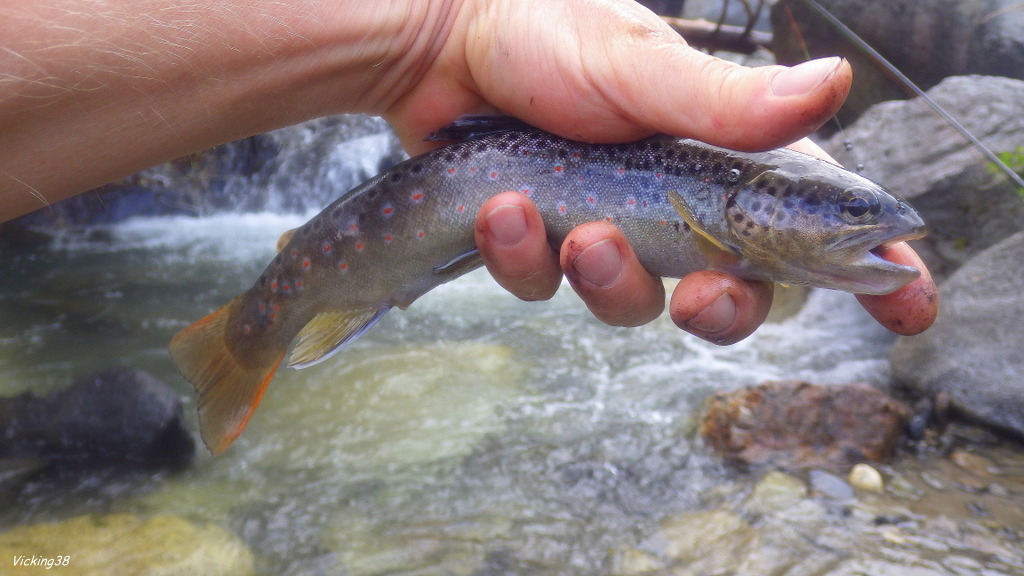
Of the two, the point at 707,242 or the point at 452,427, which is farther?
the point at 452,427

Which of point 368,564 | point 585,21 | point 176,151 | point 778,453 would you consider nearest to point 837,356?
point 778,453

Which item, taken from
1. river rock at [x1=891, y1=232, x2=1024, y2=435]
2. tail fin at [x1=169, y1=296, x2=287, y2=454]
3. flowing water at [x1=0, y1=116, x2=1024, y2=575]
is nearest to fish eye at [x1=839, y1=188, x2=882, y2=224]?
tail fin at [x1=169, y1=296, x2=287, y2=454]

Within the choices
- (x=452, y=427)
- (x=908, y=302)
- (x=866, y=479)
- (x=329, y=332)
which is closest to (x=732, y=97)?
(x=908, y=302)

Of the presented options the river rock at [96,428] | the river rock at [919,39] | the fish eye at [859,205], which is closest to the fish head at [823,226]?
the fish eye at [859,205]

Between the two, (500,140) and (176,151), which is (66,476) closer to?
(176,151)

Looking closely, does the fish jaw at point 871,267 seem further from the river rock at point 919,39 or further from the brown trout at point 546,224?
the river rock at point 919,39

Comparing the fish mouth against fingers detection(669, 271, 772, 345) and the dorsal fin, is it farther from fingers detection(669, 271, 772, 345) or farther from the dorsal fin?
the dorsal fin

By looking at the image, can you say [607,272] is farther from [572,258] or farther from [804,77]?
[804,77]
